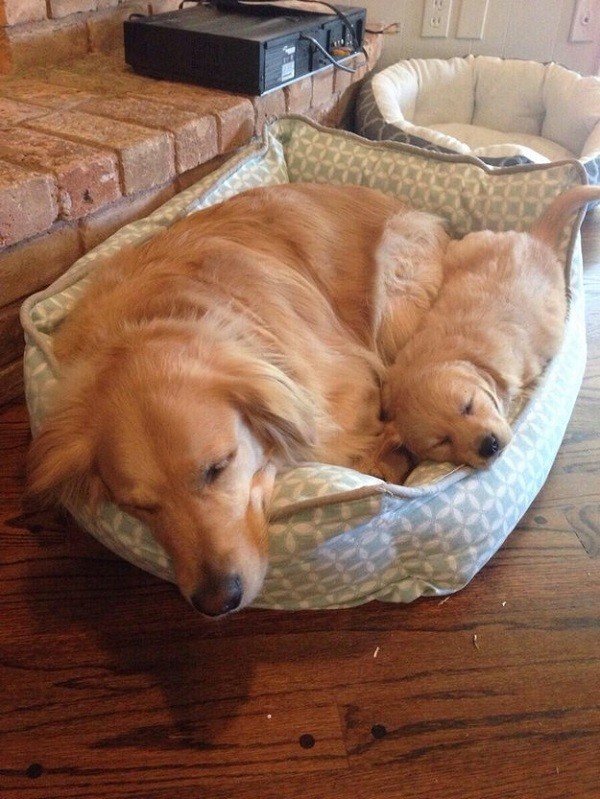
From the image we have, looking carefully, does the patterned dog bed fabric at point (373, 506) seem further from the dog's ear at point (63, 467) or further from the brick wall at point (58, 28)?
the brick wall at point (58, 28)

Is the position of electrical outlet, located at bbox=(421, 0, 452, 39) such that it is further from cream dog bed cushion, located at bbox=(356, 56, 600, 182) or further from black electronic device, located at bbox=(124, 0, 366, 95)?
black electronic device, located at bbox=(124, 0, 366, 95)

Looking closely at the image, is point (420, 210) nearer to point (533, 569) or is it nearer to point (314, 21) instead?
point (314, 21)

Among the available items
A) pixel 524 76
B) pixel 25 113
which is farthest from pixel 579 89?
pixel 25 113

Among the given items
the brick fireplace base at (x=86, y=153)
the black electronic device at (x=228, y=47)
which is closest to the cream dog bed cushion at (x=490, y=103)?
the black electronic device at (x=228, y=47)

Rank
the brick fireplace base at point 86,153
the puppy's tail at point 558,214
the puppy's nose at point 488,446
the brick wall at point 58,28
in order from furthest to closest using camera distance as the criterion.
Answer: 1. the brick wall at point 58,28
2. the puppy's tail at point 558,214
3. the brick fireplace base at point 86,153
4. the puppy's nose at point 488,446

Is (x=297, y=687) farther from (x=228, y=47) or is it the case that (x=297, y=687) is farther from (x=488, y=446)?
(x=228, y=47)

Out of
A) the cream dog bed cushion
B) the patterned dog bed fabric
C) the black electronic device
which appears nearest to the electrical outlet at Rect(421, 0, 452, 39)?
the cream dog bed cushion

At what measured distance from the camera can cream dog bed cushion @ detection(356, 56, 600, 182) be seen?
2615 millimetres

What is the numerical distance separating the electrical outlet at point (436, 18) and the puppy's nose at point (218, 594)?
2751 millimetres

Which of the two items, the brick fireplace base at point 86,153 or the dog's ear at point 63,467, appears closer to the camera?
the dog's ear at point 63,467

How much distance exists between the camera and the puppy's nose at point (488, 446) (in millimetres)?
1302

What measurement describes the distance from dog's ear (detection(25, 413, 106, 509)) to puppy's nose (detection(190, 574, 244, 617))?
0.90 ft

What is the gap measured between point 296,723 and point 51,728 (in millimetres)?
386

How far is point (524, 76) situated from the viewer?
286 cm
